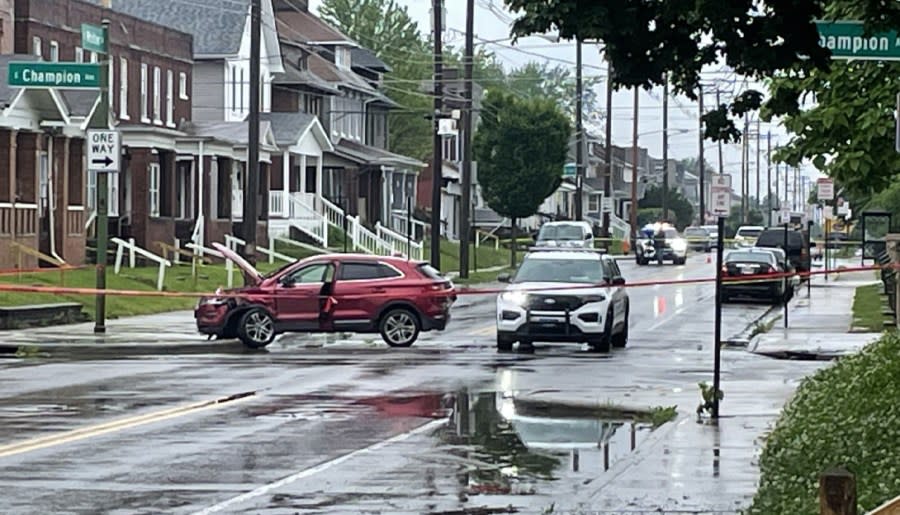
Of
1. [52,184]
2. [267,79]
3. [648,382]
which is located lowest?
[648,382]

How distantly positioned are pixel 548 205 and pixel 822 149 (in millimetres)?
98516

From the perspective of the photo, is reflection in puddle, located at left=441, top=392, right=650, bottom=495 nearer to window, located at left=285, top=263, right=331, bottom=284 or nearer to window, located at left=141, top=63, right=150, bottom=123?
window, located at left=285, top=263, right=331, bottom=284

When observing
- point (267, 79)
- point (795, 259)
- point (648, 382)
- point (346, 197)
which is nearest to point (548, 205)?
point (346, 197)

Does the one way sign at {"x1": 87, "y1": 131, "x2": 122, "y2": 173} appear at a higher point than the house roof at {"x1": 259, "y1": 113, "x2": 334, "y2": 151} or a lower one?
lower

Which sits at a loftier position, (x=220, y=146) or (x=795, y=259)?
(x=220, y=146)

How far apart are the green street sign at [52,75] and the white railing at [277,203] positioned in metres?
34.0

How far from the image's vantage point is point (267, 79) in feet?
226

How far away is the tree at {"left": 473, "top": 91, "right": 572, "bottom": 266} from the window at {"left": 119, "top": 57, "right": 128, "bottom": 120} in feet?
67.2

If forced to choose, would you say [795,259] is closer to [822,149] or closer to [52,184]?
[52,184]

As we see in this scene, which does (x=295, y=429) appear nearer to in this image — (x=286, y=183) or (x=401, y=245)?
(x=286, y=183)

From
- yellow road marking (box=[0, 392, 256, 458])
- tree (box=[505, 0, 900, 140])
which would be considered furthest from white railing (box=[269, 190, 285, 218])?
tree (box=[505, 0, 900, 140])

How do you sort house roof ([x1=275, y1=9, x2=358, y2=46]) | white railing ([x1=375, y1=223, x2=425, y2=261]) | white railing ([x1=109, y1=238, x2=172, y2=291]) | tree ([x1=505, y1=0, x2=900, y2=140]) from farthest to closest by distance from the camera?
house roof ([x1=275, y1=9, x2=358, y2=46])
white railing ([x1=375, y1=223, x2=425, y2=261])
white railing ([x1=109, y1=238, x2=172, y2=291])
tree ([x1=505, y1=0, x2=900, y2=140])

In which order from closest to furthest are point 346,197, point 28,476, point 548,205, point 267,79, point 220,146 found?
point 28,476, point 220,146, point 267,79, point 346,197, point 548,205

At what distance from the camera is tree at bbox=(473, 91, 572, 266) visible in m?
71.9
